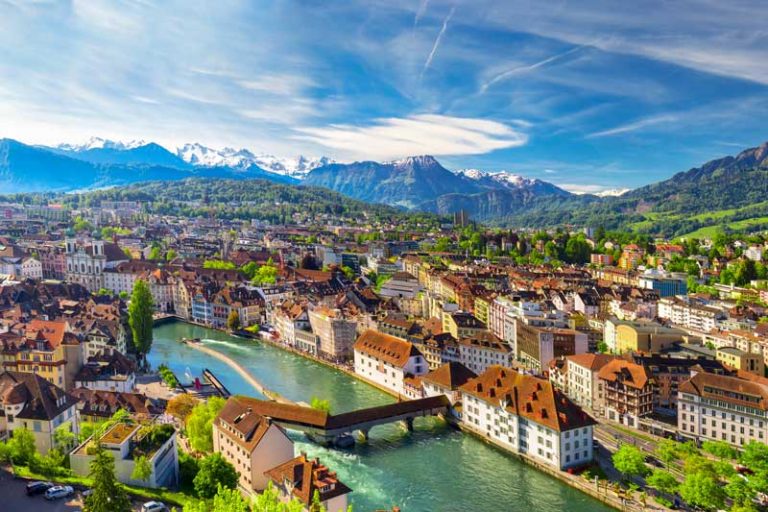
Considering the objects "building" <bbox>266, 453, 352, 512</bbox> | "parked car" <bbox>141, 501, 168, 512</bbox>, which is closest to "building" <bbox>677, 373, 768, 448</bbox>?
"building" <bbox>266, 453, 352, 512</bbox>

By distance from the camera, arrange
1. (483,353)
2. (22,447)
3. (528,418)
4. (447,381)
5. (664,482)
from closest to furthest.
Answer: (22,447)
(664,482)
(528,418)
(447,381)
(483,353)

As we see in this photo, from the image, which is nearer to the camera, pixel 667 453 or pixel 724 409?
pixel 667 453

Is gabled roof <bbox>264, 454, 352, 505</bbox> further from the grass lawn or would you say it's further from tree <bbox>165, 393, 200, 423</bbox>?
tree <bbox>165, 393, 200, 423</bbox>

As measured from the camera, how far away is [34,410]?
20.9m

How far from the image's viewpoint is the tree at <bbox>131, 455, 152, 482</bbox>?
18047 mm

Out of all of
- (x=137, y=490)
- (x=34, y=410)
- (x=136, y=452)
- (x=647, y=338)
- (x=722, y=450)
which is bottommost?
(x=722, y=450)

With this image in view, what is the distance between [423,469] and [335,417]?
446cm

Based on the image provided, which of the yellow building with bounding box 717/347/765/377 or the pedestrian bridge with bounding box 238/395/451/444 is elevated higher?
the yellow building with bounding box 717/347/765/377

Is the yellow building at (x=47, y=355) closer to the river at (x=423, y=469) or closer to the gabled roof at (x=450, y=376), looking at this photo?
the river at (x=423, y=469)

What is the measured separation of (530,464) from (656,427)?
692cm

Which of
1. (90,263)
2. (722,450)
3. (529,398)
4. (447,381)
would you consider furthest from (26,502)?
(90,263)

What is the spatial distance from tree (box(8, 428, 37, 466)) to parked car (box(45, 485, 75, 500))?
2.51 m

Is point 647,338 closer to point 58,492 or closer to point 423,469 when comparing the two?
point 423,469

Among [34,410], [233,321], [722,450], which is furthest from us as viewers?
→ [233,321]
